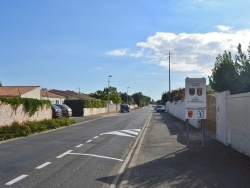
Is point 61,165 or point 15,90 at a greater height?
point 15,90

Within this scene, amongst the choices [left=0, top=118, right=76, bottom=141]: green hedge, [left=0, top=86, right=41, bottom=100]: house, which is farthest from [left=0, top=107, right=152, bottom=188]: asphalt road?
[left=0, top=86, right=41, bottom=100]: house

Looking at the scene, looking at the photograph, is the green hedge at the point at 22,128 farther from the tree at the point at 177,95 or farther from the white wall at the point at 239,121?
the tree at the point at 177,95

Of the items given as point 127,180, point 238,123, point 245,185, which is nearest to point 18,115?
point 238,123

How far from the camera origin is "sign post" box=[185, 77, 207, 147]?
14.2 m

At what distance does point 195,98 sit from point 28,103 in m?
15.3

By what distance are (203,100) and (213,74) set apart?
409 centimetres

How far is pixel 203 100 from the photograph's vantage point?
563 inches

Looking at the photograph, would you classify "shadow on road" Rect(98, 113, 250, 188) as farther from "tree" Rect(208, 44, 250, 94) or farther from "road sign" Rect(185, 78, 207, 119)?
"tree" Rect(208, 44, 250, 94)

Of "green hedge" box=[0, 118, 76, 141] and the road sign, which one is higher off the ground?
the road sign

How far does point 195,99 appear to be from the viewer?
1434 centimetres

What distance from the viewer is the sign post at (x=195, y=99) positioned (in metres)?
14.2

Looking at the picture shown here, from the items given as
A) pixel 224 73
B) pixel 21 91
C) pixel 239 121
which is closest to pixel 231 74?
pixel 224 73

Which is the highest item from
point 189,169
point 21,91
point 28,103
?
point 21,91

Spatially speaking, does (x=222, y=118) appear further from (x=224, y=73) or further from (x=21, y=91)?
(x=21, y=91)
